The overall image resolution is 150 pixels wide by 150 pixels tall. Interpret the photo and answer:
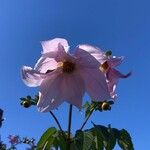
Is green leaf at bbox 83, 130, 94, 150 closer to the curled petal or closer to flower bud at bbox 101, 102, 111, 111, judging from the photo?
flower bud at bbox 101, 102, 111, 111

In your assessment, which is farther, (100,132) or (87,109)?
(87,109)

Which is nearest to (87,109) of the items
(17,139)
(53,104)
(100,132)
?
Answer: (100,132)

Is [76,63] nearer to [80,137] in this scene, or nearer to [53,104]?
[53,104]

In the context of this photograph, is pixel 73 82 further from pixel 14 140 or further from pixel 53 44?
pixel 14 140

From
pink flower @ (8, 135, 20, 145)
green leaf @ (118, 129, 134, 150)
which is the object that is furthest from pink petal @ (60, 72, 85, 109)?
pink flower @ (8, 135, 20, 145)

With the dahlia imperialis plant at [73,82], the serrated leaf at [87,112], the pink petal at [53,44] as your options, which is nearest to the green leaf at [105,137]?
the dahlia imperialis plant at [73,82]

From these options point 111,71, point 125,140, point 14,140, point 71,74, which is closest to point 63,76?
point 71,74
